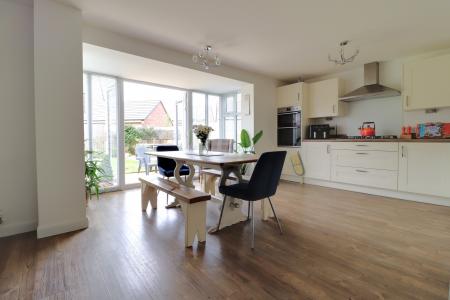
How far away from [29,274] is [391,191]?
181 inches

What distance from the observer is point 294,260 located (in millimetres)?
1765

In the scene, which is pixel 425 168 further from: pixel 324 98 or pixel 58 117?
Answer: pixel 58 117

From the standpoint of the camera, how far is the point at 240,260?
5.79 ft

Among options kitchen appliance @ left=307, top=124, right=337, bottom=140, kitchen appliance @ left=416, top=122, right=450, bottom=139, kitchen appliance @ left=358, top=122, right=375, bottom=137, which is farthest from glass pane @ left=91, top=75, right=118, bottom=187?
kitchen appliance @ left=416, top=122, right=450, bottom=139

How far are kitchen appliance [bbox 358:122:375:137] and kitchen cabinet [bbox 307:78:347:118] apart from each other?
475mm

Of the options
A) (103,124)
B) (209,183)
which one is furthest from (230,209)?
(103,124)

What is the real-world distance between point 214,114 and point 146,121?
70.9 inches

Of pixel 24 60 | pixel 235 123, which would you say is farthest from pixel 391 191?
pixel 24 60

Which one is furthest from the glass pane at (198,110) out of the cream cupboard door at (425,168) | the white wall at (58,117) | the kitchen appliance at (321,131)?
the cream cupboard door at (425,168)

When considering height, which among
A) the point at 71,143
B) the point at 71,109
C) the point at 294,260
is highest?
the point at 71,109

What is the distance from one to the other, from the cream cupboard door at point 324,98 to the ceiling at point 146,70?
→ 148cm

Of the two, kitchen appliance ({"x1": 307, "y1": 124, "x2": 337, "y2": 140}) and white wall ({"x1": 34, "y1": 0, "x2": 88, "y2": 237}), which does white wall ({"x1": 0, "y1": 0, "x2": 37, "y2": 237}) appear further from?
kitchen appliance ({"x1": 307, "y1": 124, "x2": 337, "y2": 140})

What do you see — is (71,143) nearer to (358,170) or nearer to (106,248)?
(106,248)

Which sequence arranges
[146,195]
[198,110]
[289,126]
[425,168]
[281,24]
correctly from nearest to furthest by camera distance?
1. [281,24]
2. [146,195]
3. [425,168]
4. [289,126]
5. [198,110]
